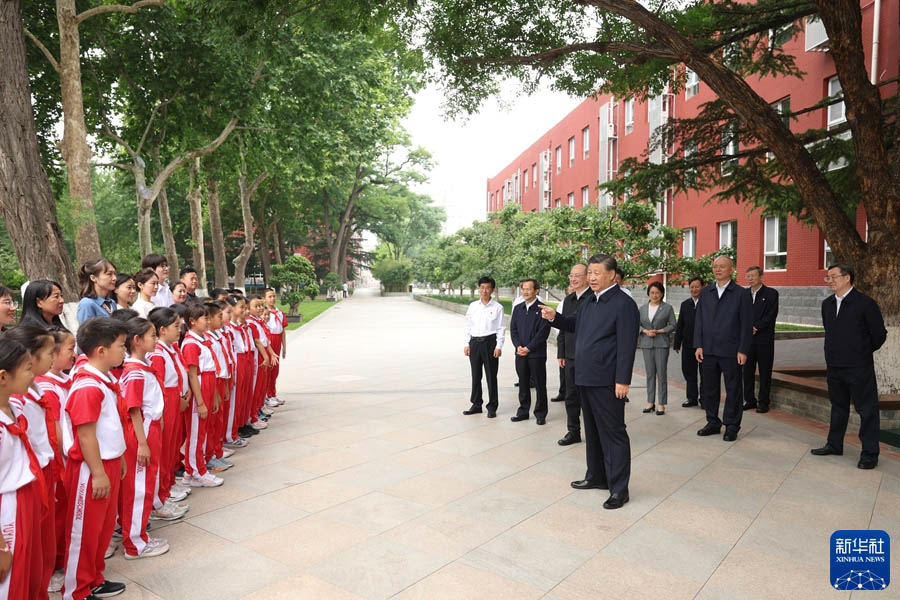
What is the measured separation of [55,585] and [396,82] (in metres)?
22.7

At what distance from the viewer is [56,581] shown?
3371 millimetres

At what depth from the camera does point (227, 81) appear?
583 inches

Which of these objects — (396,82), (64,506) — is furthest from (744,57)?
(396,82)

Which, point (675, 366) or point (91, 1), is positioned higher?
point (91, 1)

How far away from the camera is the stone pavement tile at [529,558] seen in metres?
3.48

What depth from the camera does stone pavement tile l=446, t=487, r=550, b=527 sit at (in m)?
4.35

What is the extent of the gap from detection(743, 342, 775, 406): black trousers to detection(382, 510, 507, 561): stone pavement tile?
5.34 metres

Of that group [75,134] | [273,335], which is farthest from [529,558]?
[75,134]

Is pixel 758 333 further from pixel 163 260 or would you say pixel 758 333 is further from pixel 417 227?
pixel 417 227

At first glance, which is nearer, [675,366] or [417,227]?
[675,366]

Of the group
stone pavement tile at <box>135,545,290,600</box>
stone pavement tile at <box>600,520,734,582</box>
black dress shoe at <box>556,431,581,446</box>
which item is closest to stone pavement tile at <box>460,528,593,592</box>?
stone pavement tile at <box>600,520,734,582</box>

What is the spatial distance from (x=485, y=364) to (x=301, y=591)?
193 inches

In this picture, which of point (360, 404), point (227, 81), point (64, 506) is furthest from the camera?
point (227, 81)

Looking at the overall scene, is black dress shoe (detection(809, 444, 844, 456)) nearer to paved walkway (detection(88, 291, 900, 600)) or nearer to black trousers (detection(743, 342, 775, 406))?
paved walkway (detection(88, 291, 900, 600))
